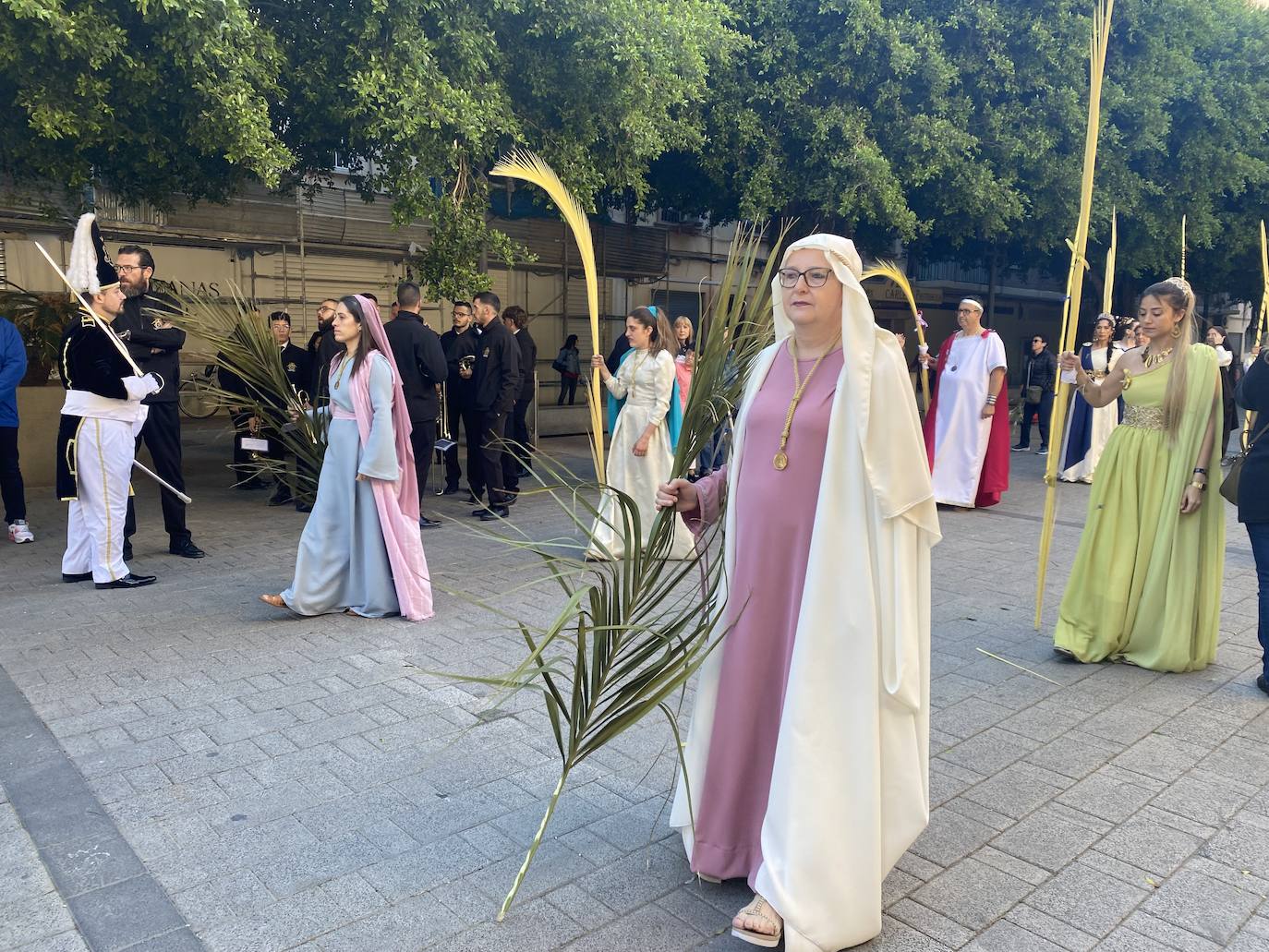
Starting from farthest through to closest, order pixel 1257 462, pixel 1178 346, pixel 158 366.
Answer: pixel 158 366
pixel 1178 346
pixel 1257 462

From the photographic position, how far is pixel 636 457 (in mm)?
7809

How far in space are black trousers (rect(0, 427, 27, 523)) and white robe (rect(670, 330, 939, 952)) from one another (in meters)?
7.17

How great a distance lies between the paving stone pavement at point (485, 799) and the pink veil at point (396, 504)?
0.21 m

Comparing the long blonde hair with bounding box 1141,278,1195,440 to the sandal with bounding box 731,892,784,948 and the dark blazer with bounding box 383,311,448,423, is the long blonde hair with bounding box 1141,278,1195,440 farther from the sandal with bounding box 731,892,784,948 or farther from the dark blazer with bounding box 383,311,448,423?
the dark blazer with bounding box 383,311,448,423

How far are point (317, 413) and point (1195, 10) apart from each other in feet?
49.9

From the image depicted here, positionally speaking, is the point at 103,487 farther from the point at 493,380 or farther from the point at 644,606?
the point at 644,606

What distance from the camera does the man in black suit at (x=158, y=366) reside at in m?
6.85

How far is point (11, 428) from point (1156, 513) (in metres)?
7.77

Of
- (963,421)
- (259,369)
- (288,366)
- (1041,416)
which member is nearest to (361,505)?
(259,369)

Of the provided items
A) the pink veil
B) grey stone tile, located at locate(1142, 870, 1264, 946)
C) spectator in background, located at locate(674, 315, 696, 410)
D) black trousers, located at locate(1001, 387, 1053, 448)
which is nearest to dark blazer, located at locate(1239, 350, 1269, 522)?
grey stone tile, located at locate(1142, 870, 1264, 946)

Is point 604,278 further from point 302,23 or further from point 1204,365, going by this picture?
point 1204,365

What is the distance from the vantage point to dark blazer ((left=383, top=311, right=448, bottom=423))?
27.9 ft

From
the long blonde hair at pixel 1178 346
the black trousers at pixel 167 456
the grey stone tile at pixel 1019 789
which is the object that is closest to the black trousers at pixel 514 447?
the black trousers at pixel 167 456

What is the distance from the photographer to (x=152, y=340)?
702 cm
